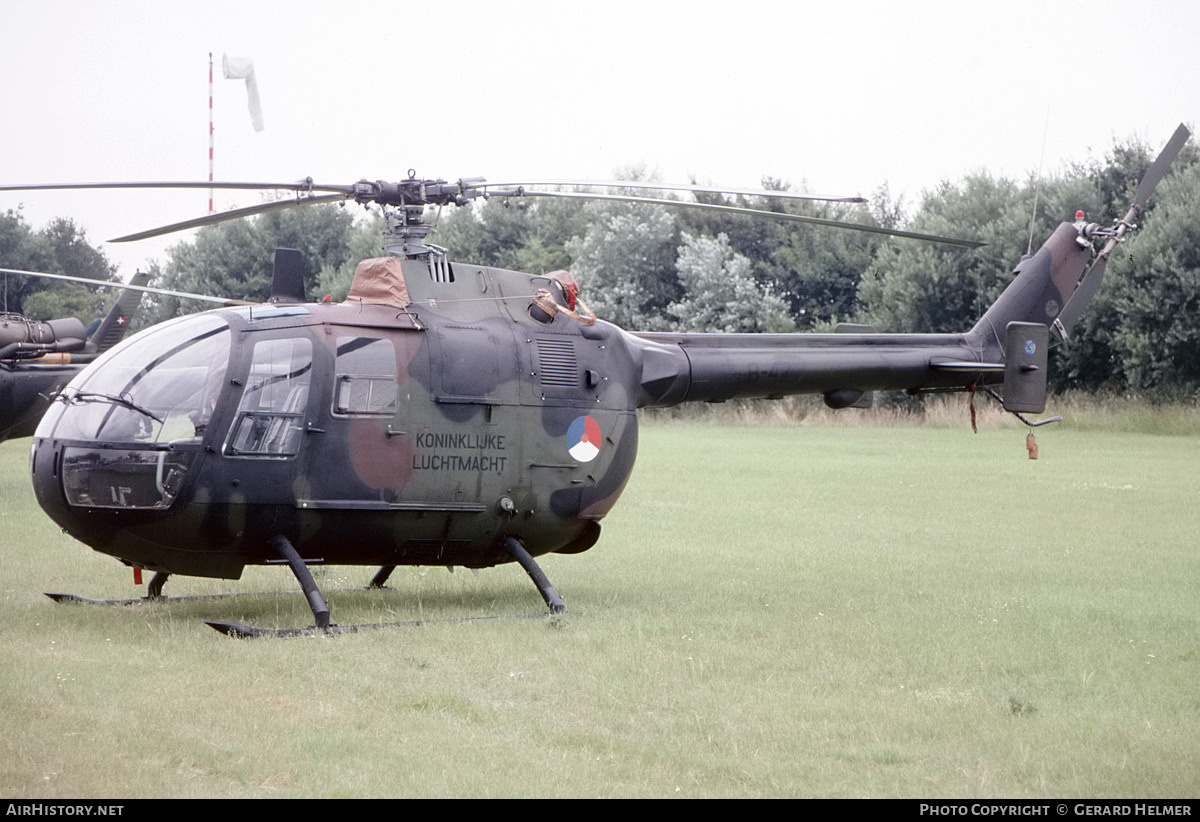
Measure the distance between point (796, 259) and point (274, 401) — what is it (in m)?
37.7

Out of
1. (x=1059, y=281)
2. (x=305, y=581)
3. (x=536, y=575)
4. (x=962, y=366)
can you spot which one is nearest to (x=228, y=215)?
(x=305, y=581)

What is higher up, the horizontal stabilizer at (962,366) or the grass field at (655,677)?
the horizontal stabilizer at (962,366)

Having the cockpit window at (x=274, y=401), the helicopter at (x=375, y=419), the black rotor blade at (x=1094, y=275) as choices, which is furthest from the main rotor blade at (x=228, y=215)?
the black rotor blade at (x=1094, y=275)

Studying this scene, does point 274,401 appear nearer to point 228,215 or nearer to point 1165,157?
point 228,215

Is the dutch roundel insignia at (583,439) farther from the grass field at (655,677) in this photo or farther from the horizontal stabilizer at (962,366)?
the horizontal stabilizer at (962,366)

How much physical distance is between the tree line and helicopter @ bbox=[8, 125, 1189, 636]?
72.0 ft

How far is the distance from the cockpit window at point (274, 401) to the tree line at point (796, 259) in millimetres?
23611

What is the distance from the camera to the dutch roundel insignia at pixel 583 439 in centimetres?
927

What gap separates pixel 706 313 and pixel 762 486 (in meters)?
23.0

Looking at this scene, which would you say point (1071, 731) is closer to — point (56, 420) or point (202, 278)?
point (56, 420)

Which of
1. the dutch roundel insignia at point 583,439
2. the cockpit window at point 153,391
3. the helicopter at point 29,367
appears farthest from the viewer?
the helicopter at point 29,367

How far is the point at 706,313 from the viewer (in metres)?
41.8

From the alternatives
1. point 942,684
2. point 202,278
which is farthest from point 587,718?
point 202,278
